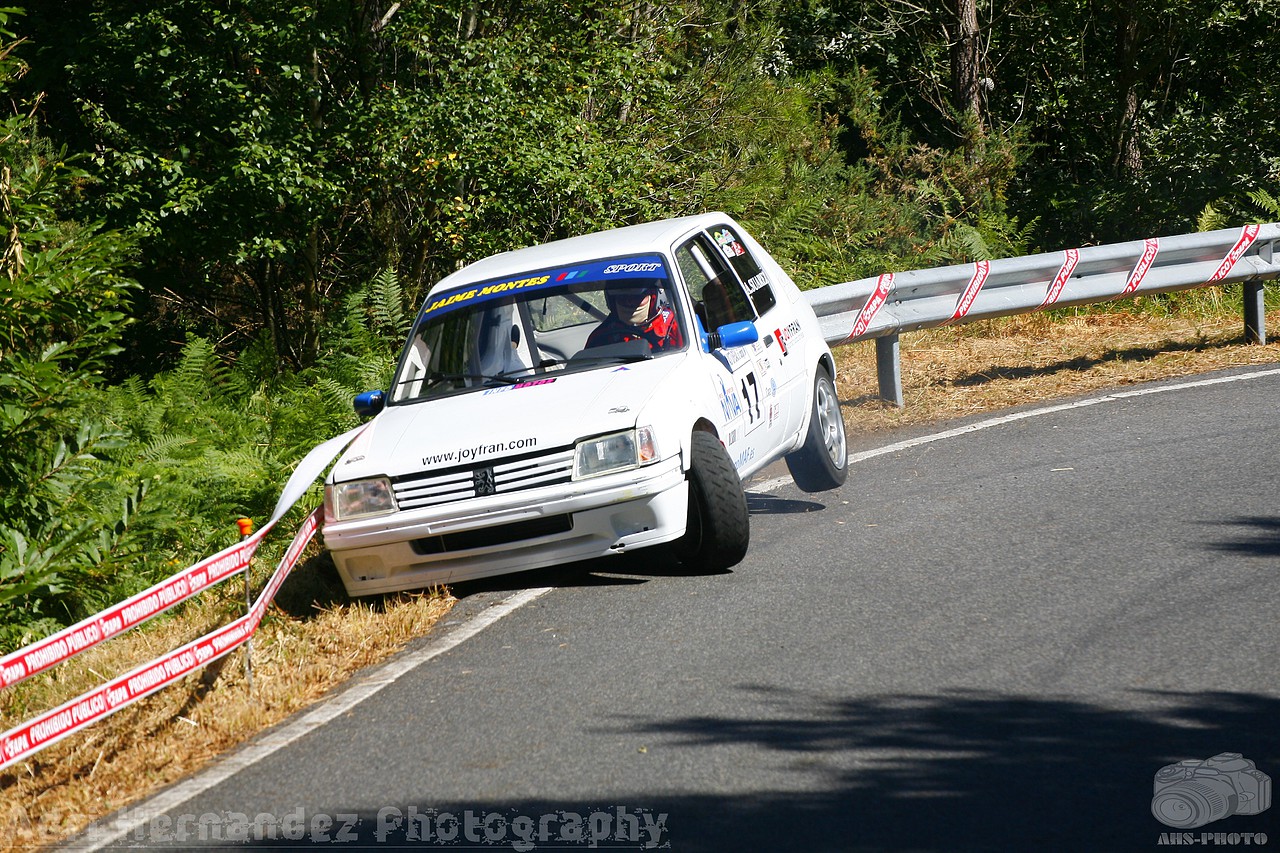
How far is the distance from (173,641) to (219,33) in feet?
27.0

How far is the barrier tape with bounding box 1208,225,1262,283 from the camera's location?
12.3m

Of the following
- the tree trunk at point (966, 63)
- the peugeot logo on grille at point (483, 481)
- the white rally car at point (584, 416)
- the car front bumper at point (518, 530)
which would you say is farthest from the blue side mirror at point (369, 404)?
the tree trunk at point (966, 63)

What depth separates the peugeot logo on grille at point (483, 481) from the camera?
634cm

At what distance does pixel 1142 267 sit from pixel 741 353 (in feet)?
19.6

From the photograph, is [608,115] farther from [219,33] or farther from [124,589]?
[124,589]

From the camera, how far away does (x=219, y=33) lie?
13.1 m

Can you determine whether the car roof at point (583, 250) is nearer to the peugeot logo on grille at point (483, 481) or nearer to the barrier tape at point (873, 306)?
the peugeot logo on grille at point (483, 481)

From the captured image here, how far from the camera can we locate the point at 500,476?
20.8 feet

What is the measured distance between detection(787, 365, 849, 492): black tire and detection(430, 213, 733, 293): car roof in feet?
4.31

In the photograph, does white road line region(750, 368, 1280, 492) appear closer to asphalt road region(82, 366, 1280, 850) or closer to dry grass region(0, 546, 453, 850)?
asphalt road region(82, 366, 1280, 850)

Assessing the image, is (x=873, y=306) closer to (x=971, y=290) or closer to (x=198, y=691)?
(x=971, y=290)

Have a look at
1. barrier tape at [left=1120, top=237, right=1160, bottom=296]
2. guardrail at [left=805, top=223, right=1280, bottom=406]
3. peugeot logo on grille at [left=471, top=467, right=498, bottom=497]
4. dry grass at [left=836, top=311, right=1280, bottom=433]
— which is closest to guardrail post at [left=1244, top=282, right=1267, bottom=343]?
guardrail at [left=805, top=223, right=1280, bottom=406]

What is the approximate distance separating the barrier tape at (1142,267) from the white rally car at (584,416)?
15.0 feet

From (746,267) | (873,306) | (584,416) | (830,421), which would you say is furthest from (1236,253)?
(584,416)
